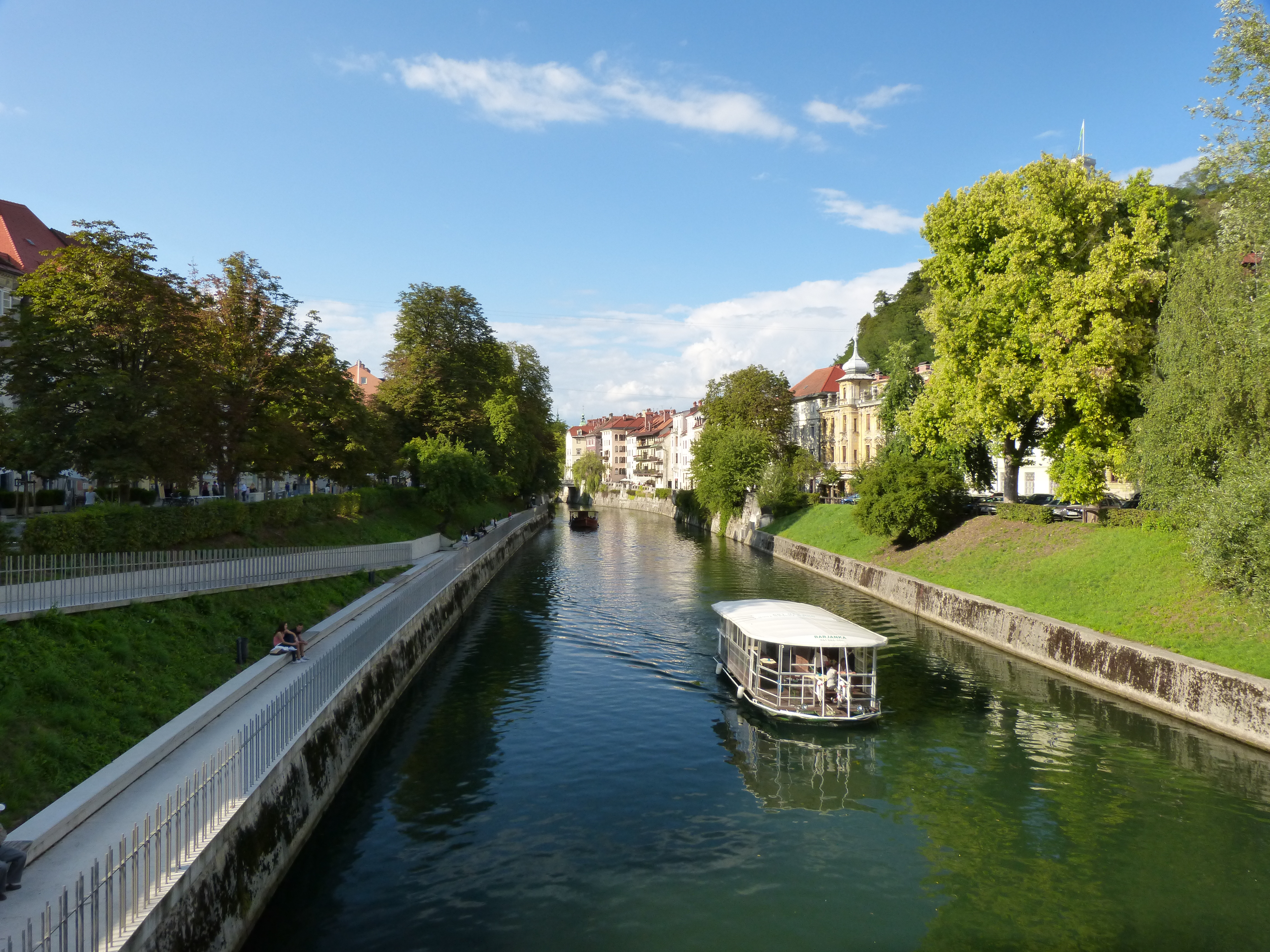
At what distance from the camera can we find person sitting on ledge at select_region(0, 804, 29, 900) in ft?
26.1

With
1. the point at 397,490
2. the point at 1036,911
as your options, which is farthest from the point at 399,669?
the point at 397,490

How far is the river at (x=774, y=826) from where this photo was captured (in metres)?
11.7

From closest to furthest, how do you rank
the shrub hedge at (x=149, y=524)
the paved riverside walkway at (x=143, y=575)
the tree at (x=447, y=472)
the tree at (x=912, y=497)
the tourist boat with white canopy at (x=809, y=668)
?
the paved riverside walkway at (x=143, y=575) → the shrub hedge at (x=149, y=524) → the tourist boat with white canopy at (x=809, y=668) → the tree at (x=912, y=497) → the tree at (x=447, y=472)

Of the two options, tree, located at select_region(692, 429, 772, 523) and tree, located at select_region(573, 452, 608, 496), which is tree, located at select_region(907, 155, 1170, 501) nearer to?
tree, located at select_region(692, 429, 772, 523)

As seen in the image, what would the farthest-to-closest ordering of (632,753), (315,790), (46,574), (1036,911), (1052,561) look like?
(1052,561), (632,753), (46,574), (315,790), (1036,911)

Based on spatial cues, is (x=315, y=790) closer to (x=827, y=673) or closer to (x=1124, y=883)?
(x=827, y=673)

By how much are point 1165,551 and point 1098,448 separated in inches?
305

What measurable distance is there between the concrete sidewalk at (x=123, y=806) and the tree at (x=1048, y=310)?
31.3 meters

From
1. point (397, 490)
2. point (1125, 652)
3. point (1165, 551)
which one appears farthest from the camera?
point (397, 490)

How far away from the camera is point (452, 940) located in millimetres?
11086

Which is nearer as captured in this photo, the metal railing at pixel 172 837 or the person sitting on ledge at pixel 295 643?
the metal railing at pixel 172 837

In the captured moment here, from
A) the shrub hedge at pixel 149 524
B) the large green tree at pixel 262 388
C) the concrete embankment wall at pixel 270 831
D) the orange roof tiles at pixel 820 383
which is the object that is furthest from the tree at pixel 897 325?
the concrete embankment wall at pixel 270 831

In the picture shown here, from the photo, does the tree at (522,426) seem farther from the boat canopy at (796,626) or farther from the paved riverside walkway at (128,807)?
the paved riverside walkway at (128,807)

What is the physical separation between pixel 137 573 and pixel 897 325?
10360cm
